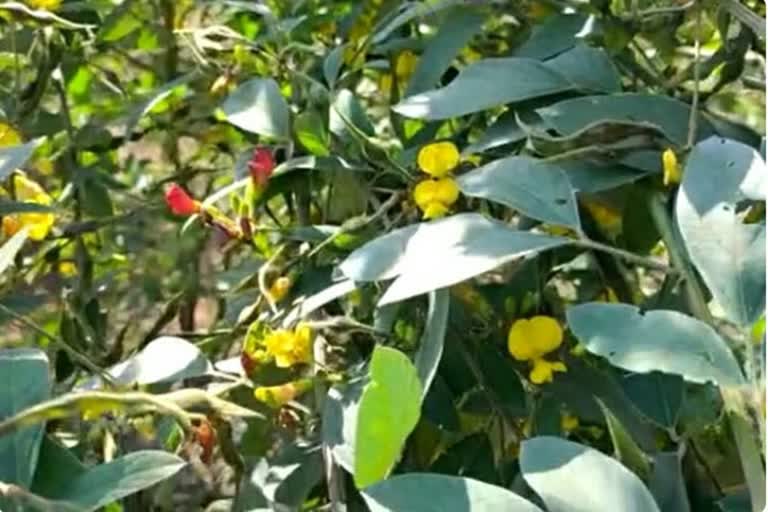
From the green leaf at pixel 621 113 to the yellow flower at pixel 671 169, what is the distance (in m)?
Answer: 0.02

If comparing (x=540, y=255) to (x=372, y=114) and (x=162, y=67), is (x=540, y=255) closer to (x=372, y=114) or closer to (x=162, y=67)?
(x=372, y=114)

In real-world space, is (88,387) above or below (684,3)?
below

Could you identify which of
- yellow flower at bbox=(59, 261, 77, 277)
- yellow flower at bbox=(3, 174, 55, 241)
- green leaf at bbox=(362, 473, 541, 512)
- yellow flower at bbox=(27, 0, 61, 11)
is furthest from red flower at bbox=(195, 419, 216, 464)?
yellow flower at bbox=(59, 261, 77, 277)

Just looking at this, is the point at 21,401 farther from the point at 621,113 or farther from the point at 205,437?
the point at 621,113

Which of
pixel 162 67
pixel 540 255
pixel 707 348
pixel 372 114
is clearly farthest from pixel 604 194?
pixel 162 67

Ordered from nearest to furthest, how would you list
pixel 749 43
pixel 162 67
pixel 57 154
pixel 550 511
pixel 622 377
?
pixel 550 511 < pixel 622 377 < pixel 749 43 < pixel 57 154 < pixel 162 67

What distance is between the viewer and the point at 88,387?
677 millimetres

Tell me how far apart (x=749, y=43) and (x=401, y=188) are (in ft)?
0.61

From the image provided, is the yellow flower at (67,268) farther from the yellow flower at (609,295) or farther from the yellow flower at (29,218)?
the yellow flower at (609,295)

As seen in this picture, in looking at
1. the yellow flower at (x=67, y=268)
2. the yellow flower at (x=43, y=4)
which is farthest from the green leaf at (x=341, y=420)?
the yellow flower at (x=67, y=268)

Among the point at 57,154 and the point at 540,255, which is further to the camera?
the point at 57,154

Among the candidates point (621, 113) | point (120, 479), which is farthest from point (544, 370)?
point (120, 479)

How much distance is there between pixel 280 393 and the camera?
645 mm

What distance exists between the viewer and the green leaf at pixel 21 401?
0.50 meters
